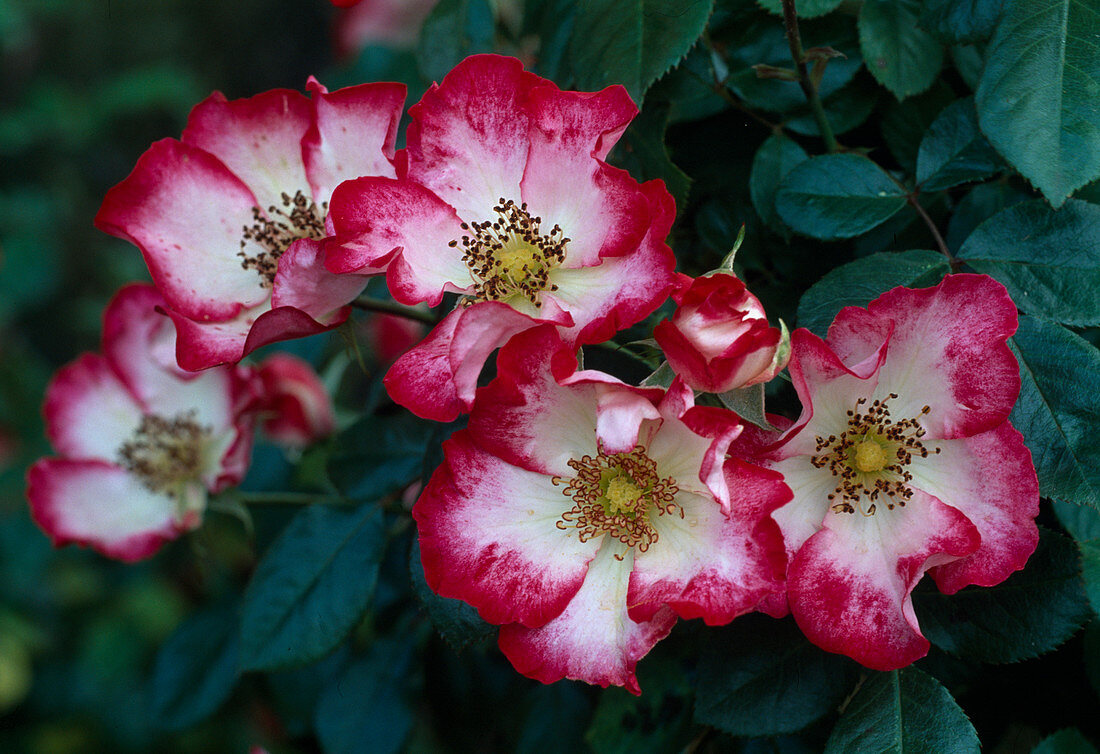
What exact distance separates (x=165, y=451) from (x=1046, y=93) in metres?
1.02

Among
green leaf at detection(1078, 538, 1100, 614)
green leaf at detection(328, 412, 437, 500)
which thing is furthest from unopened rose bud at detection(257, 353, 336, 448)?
green leaf at detection(1078, 538, 1100, 614)

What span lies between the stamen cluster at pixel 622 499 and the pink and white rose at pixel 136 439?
523 mm

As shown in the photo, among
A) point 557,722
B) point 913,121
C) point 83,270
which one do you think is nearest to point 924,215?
point 913,121

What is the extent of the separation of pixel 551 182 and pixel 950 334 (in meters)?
0.29

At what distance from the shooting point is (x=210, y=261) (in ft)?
2.54

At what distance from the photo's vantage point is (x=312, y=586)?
0.90 m

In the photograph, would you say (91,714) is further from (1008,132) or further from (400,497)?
(1008,132)

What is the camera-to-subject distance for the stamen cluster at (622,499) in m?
0.62

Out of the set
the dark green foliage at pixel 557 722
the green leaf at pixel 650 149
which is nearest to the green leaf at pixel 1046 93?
the green leaf at pixel 650 149

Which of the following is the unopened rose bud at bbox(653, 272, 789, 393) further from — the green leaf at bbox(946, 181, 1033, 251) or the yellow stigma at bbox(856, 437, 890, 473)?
the green leaf at bbox(946, 181, 1033, 251)

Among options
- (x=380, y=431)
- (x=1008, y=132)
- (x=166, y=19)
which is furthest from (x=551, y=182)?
(x=166, y=19)

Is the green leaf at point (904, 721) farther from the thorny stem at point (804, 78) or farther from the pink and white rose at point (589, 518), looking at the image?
the thorny stem at point (804, 78)

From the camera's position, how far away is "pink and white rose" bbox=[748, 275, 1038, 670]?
22.0 inches

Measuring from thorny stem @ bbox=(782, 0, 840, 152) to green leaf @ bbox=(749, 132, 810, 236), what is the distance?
0.02 meters
